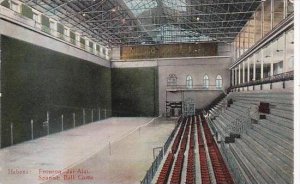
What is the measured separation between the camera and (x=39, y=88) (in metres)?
20.7

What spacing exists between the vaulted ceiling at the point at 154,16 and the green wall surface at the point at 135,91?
383 cm

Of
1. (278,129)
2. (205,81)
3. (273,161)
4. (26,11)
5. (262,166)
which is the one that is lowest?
(262,166)

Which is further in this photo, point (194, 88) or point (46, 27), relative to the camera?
point (194, 88)

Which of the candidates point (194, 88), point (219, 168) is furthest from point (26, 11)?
point (194, 88)

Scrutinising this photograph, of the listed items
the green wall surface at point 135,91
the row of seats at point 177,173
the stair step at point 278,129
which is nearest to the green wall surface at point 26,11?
the row of seats at point 177,173

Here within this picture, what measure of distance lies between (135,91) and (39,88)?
58.2ft

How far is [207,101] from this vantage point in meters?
35.6

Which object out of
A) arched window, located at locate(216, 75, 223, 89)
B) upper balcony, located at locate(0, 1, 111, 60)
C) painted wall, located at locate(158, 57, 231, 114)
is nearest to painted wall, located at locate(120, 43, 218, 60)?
painted wall, located at locate(158, 57, 231, 114)

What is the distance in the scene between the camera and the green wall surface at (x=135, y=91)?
37156mm

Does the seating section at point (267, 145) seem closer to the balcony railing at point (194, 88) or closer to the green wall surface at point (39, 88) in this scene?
the green wall surface at point (39, 88)

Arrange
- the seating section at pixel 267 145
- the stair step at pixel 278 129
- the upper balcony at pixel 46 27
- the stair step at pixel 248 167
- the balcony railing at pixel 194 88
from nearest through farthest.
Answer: the seating section at pixel 267 145, the stair step at pixel 248 167, the stair step at pixel 278 129, the upper balcony at pixel 46 27, the balcony railing at pixel 194 88

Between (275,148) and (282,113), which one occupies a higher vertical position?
(282,113)

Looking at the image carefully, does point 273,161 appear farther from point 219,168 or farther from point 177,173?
point 177,173

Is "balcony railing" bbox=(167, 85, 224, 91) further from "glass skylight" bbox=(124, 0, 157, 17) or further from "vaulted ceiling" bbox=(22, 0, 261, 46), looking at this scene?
"glass skylight" bbox=(124, 0, 157, 17)
